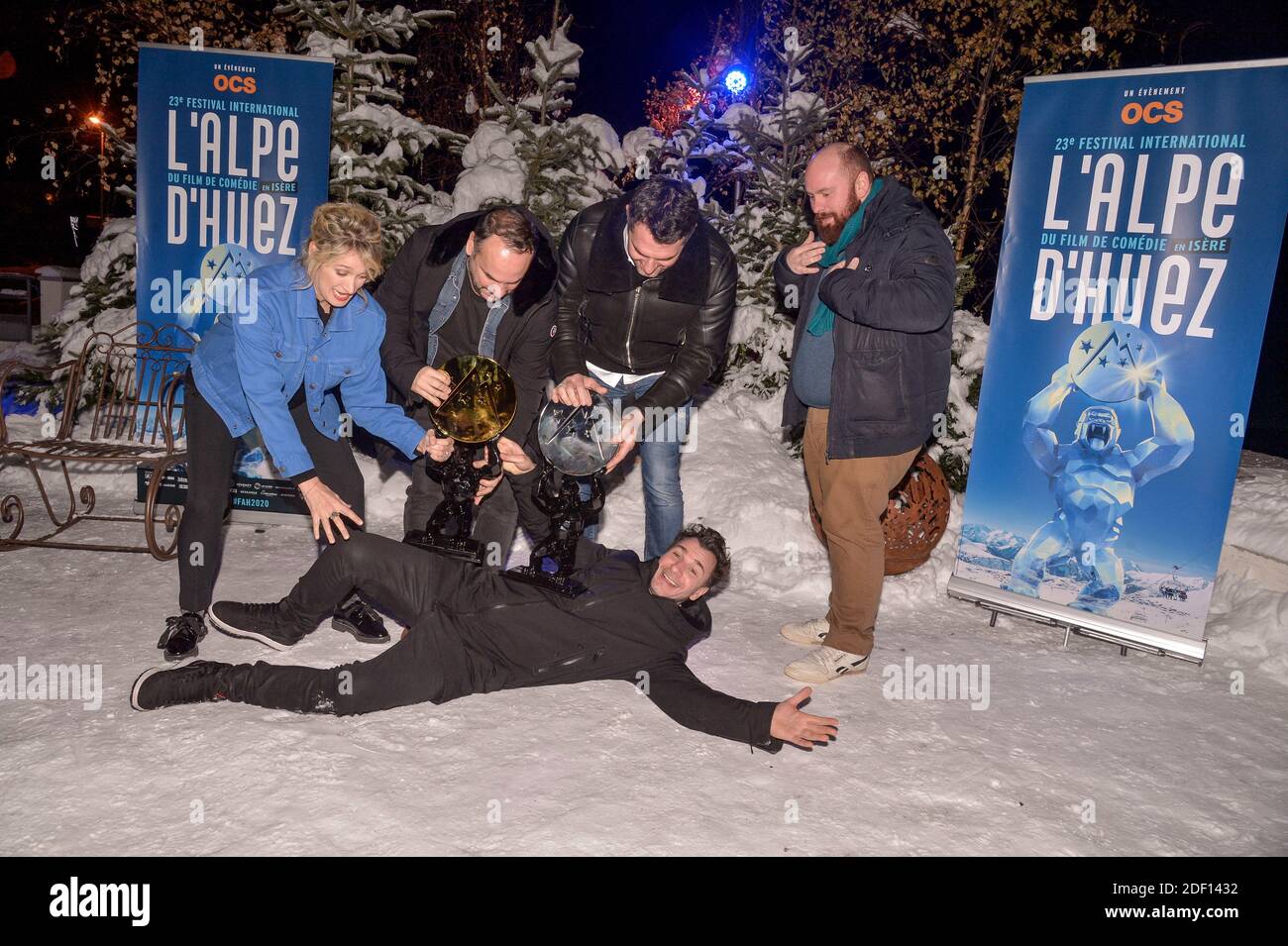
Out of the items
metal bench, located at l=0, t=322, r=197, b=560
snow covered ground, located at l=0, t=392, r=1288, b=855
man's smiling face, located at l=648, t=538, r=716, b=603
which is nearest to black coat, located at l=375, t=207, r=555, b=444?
man's smiling face, located at l=648, t=538, r=716, b=603

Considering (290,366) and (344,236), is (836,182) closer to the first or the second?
(344,236)

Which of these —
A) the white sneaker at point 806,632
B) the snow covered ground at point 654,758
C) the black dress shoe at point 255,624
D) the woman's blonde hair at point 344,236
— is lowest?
the snow covered ground at point 654,758

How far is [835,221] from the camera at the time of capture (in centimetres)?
369

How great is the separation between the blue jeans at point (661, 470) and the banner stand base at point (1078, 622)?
1.85m

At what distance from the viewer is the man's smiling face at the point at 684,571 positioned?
10.4 feet

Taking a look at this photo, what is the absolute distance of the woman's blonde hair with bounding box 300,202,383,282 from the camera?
10.3 feet

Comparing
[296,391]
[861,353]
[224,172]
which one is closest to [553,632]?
[296,391]

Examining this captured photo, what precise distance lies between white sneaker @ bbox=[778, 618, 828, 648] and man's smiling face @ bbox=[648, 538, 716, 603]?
4.09 feet

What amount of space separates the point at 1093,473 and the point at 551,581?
300 centimetres

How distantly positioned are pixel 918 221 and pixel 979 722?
6.99ft

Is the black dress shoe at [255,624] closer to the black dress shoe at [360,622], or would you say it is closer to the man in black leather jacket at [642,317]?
the black dress shoe at [360,622]

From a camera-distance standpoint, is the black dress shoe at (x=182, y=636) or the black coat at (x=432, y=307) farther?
the black coat at (x=432, y=307)

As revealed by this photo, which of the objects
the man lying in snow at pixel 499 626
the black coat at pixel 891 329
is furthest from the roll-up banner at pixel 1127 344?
the man lying in snow at pixel 499 626
